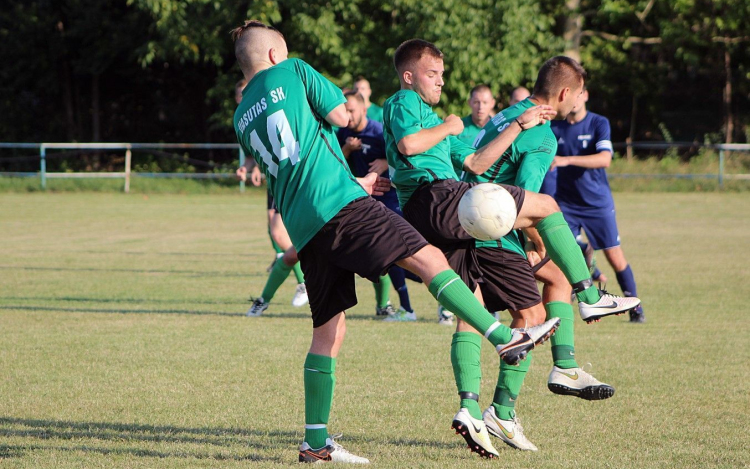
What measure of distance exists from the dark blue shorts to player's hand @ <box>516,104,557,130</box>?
419 centimetres

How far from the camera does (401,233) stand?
3.96 m

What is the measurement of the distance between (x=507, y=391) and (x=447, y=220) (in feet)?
2.93

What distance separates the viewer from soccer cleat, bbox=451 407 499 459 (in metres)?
4.02

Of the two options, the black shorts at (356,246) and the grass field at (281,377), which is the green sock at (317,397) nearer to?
the grass field at (281,377)

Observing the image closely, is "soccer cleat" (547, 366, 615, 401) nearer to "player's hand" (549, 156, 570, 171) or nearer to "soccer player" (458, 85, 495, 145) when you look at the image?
"player's hand" (549, 156, 570, 171)

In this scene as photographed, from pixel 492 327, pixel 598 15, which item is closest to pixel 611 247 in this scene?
pixel 492 327

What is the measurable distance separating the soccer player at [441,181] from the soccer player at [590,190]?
4193 millimetres

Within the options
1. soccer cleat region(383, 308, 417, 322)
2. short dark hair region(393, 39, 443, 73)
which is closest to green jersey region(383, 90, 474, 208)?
short dark hair region(393, 39, 443, 73)

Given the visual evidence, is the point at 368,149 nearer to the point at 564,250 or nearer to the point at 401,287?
the point at 401,287

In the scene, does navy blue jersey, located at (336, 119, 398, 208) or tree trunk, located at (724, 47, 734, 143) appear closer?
navy blue jersey, located at (336, 119, 398, 208)

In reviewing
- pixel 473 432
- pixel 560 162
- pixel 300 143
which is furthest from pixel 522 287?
pixel 560 162

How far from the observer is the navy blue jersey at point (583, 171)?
28.9ft

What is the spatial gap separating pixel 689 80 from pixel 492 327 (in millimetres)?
30897

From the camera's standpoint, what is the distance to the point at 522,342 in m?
3.84
